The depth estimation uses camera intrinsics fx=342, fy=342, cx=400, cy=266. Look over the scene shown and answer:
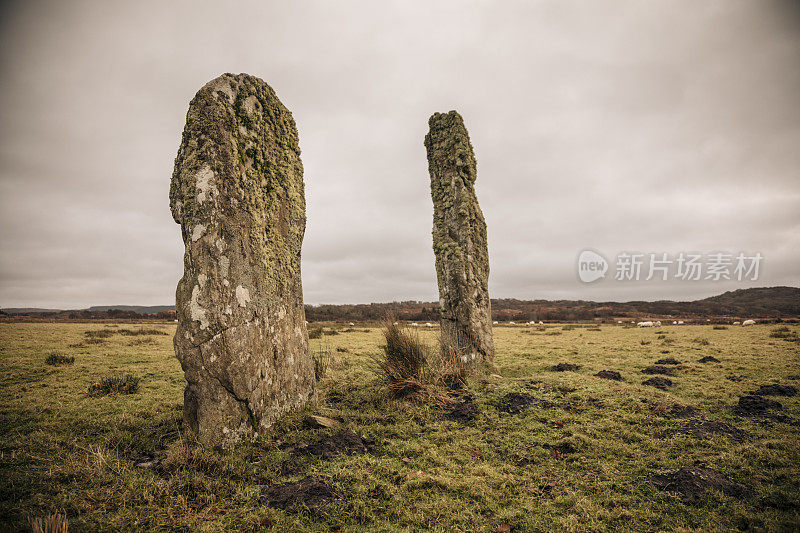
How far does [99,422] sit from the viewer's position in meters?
5.86

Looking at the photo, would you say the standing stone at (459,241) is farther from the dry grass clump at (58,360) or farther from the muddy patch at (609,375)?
the dry grass clump at (58,360)

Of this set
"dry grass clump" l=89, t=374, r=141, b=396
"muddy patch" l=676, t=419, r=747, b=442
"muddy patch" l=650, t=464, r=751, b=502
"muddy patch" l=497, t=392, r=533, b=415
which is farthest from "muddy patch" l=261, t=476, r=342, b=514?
"dry grass clump" l=89, t=374, r=141, b=396

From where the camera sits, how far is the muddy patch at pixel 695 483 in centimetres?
381

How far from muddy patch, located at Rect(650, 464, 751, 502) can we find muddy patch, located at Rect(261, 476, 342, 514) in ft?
12.7

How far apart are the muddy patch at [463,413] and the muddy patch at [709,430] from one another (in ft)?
10.6

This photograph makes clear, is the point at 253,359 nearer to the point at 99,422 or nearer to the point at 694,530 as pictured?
the point at 99,422

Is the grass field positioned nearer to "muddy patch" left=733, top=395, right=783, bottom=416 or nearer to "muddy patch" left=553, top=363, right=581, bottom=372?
"muddy patch" left=733, top=395, right=783, bottom=416

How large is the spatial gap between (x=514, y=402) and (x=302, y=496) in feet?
15.4

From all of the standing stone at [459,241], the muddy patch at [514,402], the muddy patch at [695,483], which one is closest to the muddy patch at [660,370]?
the standing stone at [459,241]

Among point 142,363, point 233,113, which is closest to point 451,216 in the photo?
point 233,113

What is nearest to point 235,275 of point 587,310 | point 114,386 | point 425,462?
point 425,462

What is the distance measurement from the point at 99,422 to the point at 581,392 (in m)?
9.30

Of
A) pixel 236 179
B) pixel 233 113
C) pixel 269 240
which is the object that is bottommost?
pixel 269 240

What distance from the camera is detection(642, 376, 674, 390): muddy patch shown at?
8223 millimetres
